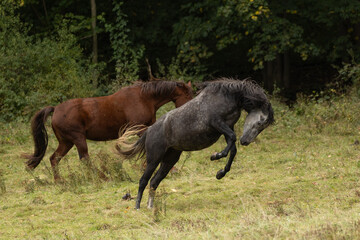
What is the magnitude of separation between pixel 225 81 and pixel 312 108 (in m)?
7.49

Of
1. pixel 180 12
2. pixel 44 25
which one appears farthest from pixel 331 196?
pixel 44 25

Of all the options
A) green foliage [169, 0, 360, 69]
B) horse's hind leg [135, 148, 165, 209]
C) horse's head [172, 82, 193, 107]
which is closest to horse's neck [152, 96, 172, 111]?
horse's head [172, 82, 193, 107]

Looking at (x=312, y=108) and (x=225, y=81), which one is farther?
(x=312, y=108)

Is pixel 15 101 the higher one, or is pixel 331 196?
pixel 331 196

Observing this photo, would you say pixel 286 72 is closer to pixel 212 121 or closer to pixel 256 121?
pixel 256 121

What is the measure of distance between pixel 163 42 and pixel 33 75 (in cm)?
585

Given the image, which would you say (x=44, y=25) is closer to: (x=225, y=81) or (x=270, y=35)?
(x=270, y=35)

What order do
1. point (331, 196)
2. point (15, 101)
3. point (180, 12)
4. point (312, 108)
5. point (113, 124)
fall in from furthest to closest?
point (180, 12)
point (15, 101)
point (312, 108)
point (113, 124)
point (331, 196)

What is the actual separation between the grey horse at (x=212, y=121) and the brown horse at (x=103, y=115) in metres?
2.63

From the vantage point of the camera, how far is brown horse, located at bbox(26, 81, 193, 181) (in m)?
10.5

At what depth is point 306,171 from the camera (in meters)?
9.33

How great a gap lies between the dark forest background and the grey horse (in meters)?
7.37

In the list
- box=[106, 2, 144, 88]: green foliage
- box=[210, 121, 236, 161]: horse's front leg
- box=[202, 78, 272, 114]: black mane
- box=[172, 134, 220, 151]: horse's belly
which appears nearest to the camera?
box=[210, 121, 236, 161]: horse's front leg

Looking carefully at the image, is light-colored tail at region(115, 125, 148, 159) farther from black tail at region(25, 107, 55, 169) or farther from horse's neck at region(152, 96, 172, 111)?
black tail at region(25, 107, 55, 169)
